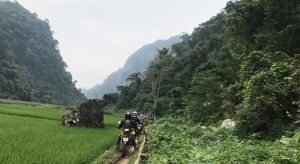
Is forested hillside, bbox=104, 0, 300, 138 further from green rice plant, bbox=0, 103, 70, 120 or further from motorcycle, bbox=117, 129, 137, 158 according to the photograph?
green rice plant, bbox=0, 103, 70, 120

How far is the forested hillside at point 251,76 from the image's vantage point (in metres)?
17.2

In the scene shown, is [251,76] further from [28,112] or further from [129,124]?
[28,112]

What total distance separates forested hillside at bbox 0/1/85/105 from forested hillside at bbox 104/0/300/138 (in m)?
30.6

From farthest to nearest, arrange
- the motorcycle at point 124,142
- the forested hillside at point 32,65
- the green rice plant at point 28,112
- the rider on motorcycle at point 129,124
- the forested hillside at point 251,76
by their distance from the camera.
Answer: the forested hillside at point 32,65
the green rice plant at point 28,112
the forested hillside at point 251,76
the rider on motorcycle at point 129,124
the motorcycle at point 124,142

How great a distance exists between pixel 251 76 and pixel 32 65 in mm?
95026

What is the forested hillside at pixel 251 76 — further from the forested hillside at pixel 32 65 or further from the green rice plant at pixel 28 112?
the forested hillside at pixel 32 65

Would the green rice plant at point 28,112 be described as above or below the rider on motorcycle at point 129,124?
above

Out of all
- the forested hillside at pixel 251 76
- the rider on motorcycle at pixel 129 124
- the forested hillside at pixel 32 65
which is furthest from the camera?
the forested hillside at pixel 32 65

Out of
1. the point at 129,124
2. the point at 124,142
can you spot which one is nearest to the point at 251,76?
the point at 129,124

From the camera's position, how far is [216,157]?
1065 centimetres

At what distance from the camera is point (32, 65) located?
108875mm

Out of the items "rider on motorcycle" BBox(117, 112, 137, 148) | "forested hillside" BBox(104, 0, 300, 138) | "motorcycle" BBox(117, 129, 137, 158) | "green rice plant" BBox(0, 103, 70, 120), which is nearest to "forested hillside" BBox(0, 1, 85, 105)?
"forested hillside" BBox(104, 0, 300, 138)

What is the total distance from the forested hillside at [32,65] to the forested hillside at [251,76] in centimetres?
3059

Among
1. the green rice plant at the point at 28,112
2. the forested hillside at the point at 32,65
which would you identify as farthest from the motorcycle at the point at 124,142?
the forested hillside at the point at 32,65
